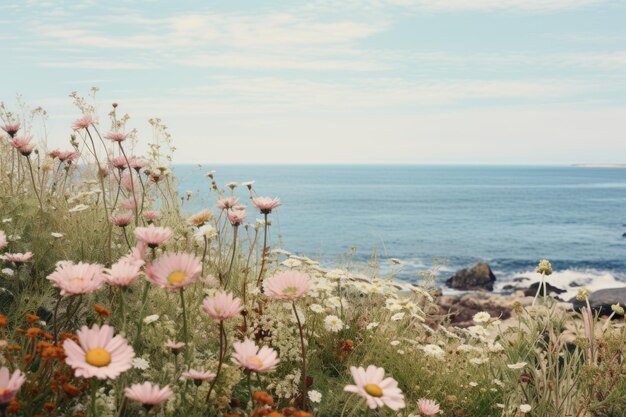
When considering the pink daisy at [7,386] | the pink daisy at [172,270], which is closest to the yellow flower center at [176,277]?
the pink daisy at [172,270]

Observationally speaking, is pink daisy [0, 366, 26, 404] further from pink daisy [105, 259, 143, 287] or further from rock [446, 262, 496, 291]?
rock [446, 262, 496, 291]

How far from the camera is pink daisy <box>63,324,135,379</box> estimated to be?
1.91m

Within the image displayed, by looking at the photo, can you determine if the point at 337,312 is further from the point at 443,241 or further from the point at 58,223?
the point at 443,241

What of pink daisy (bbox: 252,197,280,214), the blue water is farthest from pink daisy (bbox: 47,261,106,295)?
the blue water

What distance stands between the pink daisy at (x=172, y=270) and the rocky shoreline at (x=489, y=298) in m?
3.08

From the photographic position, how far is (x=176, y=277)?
2.14 m

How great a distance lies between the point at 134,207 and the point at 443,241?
4581 centimetres

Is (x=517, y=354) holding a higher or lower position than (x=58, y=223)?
lower

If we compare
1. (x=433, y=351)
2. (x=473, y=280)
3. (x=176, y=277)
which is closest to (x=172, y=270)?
(x=176, y=277)

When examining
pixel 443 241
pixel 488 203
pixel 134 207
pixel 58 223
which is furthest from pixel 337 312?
pixel 488 203

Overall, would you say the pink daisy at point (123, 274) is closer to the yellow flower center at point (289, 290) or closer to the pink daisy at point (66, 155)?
the yellow flower center at point (289, 290)

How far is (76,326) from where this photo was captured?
392 cm

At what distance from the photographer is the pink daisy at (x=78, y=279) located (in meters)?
2.13

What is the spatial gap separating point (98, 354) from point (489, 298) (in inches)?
791
